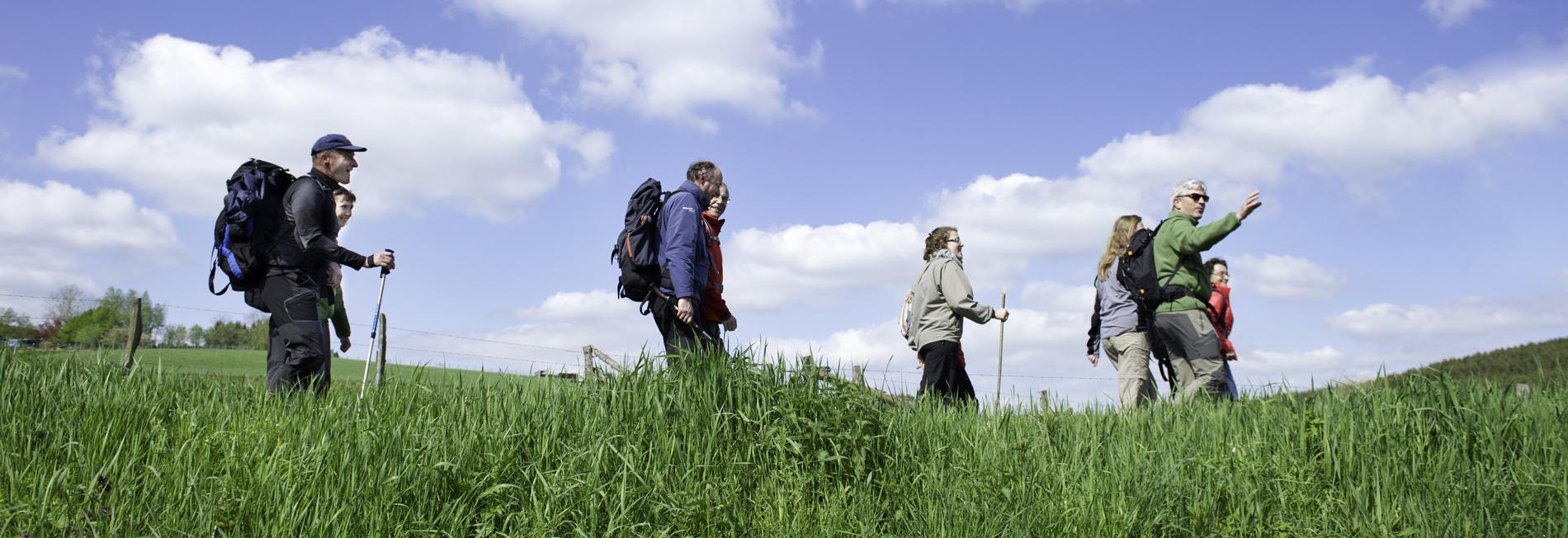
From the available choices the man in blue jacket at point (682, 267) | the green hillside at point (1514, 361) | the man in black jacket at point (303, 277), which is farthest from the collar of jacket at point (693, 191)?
the green hillside at point (1514, 361)

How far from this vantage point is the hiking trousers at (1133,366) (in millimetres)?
7262

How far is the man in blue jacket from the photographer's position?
20.3ft

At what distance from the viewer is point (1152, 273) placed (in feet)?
23.1

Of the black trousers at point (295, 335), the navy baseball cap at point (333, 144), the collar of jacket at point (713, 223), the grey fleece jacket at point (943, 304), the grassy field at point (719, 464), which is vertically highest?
the navy baseball cap at point (333, 144)

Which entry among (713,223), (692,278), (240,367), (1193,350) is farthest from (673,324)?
(240,367)

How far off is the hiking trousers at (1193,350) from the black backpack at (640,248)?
3685 millimetres

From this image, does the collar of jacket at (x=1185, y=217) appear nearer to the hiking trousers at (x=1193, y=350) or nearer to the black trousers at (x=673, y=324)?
the hiking trousers at (x=1193, y=350)

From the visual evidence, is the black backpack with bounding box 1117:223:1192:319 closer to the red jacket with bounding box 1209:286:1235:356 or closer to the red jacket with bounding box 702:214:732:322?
the red jacket with bounding box 1209:286:1235:356

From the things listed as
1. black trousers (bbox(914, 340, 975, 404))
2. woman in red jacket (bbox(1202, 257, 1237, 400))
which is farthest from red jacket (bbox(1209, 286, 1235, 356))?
black trousers (bbox(914, 340, 975, 404))

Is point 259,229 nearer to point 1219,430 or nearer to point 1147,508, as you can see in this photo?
point 1147,508

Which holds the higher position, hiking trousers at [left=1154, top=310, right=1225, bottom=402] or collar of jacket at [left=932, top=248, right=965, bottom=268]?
Result: collar of jacket at [left=932, top=248, right=965, bottom=268]

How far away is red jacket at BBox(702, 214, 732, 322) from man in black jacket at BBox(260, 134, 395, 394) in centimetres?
211

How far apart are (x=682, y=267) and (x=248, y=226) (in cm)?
277

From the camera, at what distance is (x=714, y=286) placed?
22.2ft
